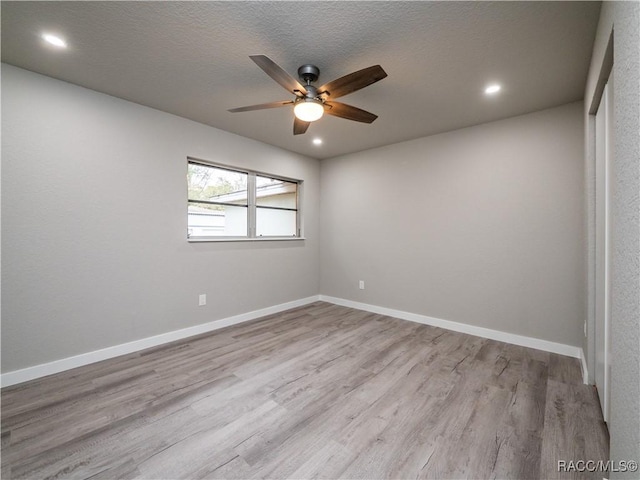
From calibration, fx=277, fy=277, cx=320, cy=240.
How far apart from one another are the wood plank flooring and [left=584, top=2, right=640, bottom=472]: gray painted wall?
0.78 m

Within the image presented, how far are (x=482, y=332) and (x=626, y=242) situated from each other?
9.18ft

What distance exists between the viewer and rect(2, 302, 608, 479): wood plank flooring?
1.49 metres

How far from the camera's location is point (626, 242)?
3.06 ft

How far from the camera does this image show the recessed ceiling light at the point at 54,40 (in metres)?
1.88

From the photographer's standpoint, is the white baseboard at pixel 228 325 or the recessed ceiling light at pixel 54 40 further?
the white baseboard at pixel 228 325

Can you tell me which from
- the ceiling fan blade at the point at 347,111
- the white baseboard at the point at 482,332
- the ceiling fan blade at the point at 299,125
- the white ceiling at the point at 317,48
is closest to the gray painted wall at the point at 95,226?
the white ceiling at the point at 317,48

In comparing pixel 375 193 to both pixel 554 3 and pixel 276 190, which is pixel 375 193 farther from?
pixel 554 3

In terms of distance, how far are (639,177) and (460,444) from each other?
1620 millimetres

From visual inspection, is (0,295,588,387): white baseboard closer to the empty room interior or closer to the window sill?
the empty room interior

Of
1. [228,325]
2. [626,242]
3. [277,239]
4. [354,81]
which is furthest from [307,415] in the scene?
[277,239]

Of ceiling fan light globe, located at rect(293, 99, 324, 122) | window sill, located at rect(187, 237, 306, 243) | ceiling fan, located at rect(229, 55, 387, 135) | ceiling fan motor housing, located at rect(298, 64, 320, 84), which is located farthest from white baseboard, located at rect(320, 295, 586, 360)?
ceiling fan motor housing, located at rect(298, 64, 320, 84)

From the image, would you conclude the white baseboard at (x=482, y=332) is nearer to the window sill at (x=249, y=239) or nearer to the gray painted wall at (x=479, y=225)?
the gray painted wall at (x=479, y=225)

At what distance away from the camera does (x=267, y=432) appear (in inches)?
67.7

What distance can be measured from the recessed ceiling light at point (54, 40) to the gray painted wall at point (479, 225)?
11.6ft
